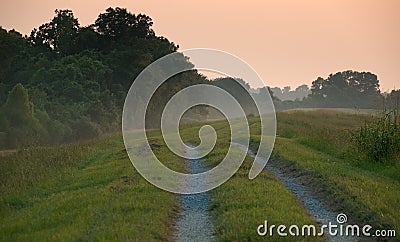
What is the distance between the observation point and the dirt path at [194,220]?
36.0ft

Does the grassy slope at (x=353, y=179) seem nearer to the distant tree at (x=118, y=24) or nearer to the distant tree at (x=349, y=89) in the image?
the distant tree at (x=118, y=24)

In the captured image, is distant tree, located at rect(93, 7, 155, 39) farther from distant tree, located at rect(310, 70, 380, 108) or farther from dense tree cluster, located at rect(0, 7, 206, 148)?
distant tree, located at rect(310, 70, 380, 108)

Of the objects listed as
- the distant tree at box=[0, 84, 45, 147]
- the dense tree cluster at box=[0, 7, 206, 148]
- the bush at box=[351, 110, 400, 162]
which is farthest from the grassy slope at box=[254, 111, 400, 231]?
the dense tree cluster at box=[0, 7, 206, 148]

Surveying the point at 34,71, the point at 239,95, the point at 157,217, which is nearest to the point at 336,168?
the point at 157,217

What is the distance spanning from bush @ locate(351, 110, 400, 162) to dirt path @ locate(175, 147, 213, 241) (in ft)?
29.1

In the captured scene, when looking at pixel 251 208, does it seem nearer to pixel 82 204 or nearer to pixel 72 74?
pixel 82 204

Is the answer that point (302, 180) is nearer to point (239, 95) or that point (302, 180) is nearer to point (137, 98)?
point (137, 98)

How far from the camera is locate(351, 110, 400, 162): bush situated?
20.5m

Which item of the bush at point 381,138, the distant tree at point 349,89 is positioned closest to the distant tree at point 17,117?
the bush at point 381,138

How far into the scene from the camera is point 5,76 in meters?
59.6

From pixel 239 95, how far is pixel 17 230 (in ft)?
328

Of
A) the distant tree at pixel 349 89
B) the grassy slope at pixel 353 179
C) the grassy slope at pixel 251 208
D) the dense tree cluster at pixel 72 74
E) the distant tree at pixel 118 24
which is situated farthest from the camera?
the distant tree at pixel 349 89

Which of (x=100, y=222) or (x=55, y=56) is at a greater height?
(x=55, y=56)

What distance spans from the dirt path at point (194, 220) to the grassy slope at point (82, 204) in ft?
0.91
